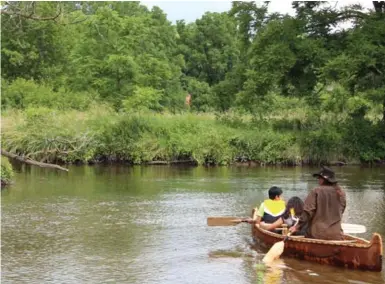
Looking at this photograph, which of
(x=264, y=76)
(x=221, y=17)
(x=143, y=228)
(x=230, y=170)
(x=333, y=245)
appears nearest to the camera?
(x=333, y=245)

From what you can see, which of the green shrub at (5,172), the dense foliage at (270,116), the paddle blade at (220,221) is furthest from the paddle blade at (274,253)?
the dense foliage at (270,116)

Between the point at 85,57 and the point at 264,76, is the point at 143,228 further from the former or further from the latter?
the point at 85,57

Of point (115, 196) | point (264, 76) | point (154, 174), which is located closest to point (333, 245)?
point (115, 196)

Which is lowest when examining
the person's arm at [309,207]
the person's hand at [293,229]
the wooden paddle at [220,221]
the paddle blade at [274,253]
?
the paddle blade at [274,253]

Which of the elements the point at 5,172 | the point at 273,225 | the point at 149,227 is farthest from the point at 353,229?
the point at 5,172

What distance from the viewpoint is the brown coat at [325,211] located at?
1084 cm

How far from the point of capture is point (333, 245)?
11.0 metres

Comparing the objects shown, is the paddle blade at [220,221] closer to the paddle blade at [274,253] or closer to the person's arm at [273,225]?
the person's arm at [273,225]

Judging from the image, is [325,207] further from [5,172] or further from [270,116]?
[270,116]

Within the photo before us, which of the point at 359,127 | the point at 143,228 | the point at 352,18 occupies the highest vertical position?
the point at 352,18

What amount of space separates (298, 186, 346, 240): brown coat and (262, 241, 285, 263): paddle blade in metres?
0.64

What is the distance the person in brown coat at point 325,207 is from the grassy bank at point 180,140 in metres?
21.0

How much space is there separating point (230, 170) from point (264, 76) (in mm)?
5659

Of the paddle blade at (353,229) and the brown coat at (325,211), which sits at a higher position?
the brown coat at (325,211)
